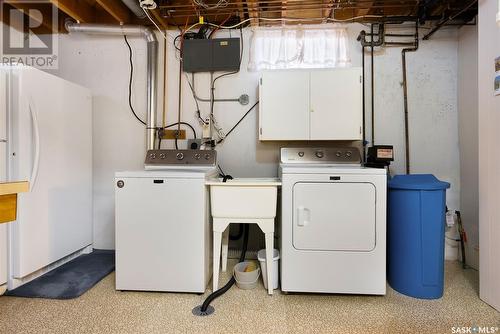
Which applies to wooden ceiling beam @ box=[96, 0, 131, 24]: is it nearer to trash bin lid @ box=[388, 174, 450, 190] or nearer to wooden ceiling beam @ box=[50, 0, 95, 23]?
wooden ceiling beam @ box=[50, 0, 95, 23]

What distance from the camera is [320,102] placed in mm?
2266

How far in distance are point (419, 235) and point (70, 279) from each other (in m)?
2.82

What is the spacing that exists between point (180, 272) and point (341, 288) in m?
1.20

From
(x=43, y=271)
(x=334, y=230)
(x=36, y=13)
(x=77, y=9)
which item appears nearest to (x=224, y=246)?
(x=334, y=230)

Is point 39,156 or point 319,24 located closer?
point 39,156

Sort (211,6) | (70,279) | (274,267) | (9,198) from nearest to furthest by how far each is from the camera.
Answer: (9,198) < (274,267) < (70,279) < (211,6)

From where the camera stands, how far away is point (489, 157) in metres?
1.74

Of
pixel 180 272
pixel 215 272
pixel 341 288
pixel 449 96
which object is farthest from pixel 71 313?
pixel 449 96

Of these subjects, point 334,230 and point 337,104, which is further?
point 337,104

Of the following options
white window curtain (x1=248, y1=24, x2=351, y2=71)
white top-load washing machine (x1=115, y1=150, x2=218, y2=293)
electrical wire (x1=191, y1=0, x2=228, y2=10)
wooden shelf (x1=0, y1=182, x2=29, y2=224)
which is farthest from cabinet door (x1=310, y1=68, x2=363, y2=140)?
wooden shelf (x1=0, y1=182, x2=29, y2=224)

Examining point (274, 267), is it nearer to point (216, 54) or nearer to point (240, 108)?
point (240, 108)

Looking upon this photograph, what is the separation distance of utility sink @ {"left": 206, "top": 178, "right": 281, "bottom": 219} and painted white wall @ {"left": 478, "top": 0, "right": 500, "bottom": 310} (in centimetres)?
143

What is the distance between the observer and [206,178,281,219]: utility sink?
189 cm

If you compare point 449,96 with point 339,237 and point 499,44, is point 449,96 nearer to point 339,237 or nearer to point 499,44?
Result: point 499,44
